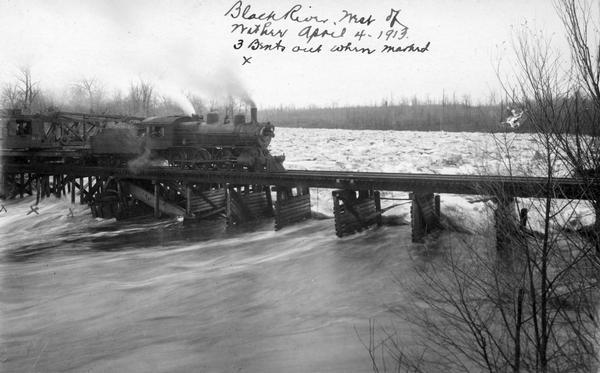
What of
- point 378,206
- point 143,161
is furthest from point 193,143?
point 378,206

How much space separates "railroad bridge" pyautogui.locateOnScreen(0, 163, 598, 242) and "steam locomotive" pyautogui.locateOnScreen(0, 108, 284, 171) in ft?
2.80

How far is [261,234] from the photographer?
15.3m

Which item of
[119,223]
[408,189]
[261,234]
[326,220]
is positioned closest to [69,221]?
[119,223]

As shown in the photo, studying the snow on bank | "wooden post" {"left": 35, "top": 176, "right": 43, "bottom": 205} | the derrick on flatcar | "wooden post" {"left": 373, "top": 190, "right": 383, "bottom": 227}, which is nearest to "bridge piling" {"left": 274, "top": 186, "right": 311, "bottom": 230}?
the snow on bank

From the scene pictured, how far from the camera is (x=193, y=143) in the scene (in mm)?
18219

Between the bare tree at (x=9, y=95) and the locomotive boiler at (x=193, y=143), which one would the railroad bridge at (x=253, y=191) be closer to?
the locomotive boiler at (x=193, y=143)

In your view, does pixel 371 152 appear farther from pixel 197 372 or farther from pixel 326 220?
pixel 197 372

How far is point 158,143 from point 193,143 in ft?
5.00

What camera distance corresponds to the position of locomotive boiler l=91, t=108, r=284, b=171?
54.3ft

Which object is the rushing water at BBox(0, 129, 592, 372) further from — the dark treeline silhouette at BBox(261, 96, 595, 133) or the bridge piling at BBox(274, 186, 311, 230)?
the dark treeline silhouette at BBox(261, 96, 595, 133)

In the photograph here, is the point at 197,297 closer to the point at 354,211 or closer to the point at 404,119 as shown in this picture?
the point at 354,211

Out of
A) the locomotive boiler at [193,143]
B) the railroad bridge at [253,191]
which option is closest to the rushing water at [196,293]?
the railroad bridge at [253,191]

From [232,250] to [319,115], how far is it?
39888 mm

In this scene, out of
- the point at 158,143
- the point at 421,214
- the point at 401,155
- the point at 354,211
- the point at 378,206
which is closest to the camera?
the point at 421,214
